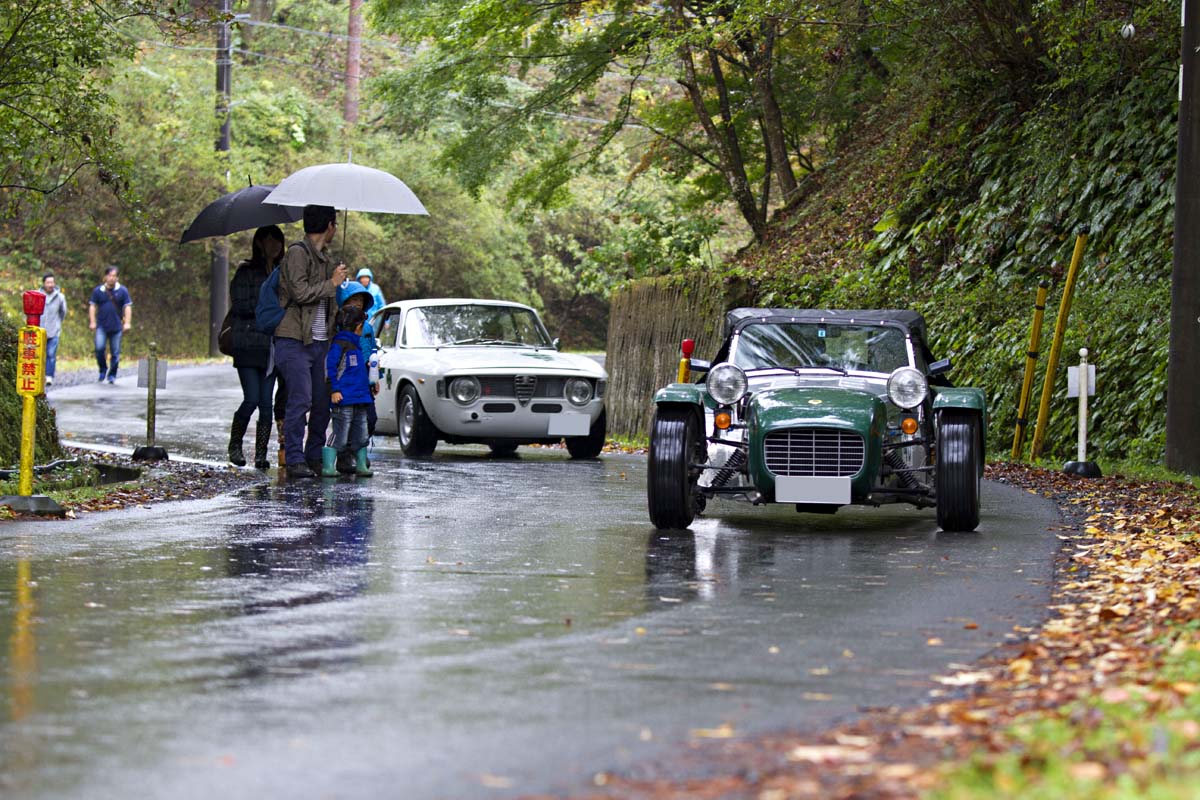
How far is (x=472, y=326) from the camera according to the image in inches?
763

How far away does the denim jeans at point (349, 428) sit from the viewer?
48.7 ft

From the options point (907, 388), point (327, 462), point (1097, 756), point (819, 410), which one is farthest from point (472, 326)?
point (1097, 756)

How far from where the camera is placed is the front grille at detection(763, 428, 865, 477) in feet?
36.5

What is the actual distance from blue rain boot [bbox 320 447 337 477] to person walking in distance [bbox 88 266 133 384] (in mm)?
16981

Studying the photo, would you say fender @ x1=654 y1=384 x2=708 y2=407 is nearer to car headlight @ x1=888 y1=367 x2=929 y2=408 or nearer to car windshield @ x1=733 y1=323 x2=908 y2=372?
car windshield @ x1=733 y1=323 x2=908 y2=372

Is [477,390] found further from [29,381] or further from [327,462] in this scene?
[29,381]

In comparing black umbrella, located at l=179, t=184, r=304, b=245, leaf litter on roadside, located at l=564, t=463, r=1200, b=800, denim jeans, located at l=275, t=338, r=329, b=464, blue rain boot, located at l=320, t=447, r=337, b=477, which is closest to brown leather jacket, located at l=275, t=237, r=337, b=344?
denim jeans, located at l=275, t=338, r=329, b=464

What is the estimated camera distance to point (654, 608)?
7949 mm

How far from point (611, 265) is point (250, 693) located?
941 inches

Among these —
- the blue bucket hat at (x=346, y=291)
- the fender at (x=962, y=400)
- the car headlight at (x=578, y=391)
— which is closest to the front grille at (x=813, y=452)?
the fender at (x=962, y=400)

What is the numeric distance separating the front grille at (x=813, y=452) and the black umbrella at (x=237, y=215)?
6.14m

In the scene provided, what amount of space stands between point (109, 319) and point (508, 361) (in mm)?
14645

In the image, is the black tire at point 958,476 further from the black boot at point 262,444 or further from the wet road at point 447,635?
the black boot at point 262,444

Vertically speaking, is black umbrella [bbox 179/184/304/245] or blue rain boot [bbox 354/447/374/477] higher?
black umbrella [bbox 179/184/304/245]
